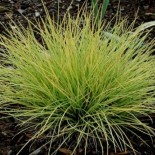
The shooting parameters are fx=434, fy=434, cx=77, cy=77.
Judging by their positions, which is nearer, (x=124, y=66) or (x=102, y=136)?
(x=102, y=136)

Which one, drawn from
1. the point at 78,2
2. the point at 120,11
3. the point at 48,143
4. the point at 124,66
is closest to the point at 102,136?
the point at 48,143

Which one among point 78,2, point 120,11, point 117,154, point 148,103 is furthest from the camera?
point 78,2

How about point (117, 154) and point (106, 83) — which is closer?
point (117, 154)

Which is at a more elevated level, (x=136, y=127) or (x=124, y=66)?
(x=124, y=66)

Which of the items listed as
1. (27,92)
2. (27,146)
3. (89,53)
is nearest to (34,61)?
(27,92)

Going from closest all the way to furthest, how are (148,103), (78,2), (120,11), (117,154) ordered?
(117,154) → (148,103) → (120,11) → (78,2)

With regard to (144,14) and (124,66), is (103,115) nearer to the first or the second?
(124,66)

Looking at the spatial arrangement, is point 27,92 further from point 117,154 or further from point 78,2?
point 78,2

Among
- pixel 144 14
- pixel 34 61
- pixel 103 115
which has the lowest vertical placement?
pixel 144 14

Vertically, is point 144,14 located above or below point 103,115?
below
